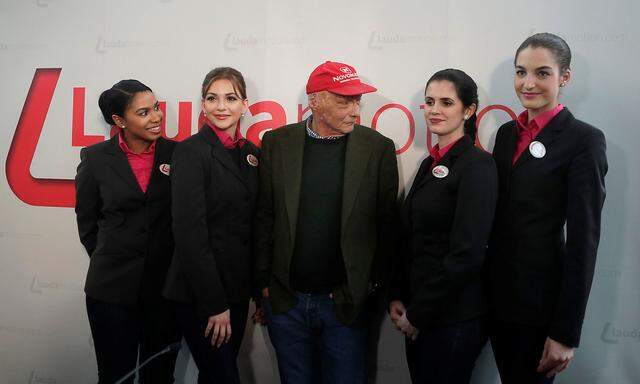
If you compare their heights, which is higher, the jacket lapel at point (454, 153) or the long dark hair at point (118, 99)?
the long dark hair at point (118, 99)

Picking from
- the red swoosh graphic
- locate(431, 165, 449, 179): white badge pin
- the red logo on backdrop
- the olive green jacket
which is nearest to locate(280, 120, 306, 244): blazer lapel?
the olive green jacket

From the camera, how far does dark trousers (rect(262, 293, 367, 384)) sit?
1.68 meters

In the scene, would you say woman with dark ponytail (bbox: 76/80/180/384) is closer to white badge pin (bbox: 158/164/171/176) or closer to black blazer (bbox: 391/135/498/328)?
white badge pin (bbox: 158/164/171/176)

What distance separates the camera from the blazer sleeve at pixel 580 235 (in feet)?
4.43

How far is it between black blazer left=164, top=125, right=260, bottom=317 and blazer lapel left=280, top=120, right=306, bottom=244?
16 cm

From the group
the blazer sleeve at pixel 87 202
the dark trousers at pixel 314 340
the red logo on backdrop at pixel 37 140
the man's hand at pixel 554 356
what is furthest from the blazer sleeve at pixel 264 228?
the man's hand at pixel 554 356

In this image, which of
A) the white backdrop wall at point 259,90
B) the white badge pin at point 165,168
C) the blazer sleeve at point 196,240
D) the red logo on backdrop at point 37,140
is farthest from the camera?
the red logo on backdrop at point 37,140

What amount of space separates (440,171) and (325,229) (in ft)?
1.51

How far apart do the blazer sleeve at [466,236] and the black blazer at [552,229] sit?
4.9 inches

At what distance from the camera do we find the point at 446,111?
1559mm

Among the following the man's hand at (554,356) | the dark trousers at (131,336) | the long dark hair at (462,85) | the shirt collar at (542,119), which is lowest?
the dark trousers at (131,336)

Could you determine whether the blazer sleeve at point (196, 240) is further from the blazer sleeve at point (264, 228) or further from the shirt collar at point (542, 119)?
the shirt collar at point (542, 119)

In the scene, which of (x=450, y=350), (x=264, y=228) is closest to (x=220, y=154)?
(x=264, y=228)

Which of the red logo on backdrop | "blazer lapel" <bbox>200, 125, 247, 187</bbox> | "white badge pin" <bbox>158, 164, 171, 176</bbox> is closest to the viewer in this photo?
"blazer lapel" <bbox>200, 125, 247, 187</bbox>
